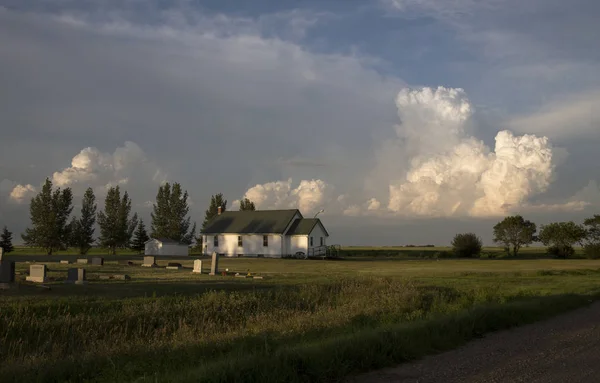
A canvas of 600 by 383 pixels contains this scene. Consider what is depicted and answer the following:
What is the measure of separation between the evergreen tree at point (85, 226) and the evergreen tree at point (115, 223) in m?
1.49

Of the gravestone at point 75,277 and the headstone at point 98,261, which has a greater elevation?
the headstone at point 98,261

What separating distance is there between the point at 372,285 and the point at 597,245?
70.2 metres

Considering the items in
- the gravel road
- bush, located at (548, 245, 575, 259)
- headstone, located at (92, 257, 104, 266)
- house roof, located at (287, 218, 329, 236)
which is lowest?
the gravel road

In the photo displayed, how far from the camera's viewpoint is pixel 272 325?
16.4m

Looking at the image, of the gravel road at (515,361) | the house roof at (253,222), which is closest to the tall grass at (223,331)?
the gravel road at (515,361)

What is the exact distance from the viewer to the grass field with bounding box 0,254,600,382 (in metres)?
9.64

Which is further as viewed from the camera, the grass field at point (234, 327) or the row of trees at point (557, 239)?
the row of trees at point (557, 239)

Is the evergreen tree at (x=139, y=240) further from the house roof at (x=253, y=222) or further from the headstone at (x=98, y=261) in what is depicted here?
the headstone at (x=98, y=261)

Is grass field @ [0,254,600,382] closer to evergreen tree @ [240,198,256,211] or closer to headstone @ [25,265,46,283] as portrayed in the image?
headstone @ [25,265,46,283]

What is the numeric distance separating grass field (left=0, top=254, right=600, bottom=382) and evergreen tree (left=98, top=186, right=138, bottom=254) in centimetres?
6404

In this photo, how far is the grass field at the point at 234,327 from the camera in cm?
964

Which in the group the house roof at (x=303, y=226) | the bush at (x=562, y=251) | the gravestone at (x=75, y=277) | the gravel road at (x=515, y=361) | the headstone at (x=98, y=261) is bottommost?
the gravel road at (x=515, y=361)

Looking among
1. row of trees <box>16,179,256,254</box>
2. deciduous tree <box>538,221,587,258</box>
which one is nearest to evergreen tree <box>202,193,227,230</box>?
row of trees <box>16,179,256,254</box>

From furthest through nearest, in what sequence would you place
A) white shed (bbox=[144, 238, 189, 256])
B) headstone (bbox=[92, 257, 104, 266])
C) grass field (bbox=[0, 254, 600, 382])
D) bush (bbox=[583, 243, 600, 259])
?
bush (bbox=[583, 243, 600, 259]) < white shed (bbox=[144, 238, 189, 256]) < headstone (bbox=[92, 257, 104, 266]) < grass field (bbox=[0, 254, 600, 382])
